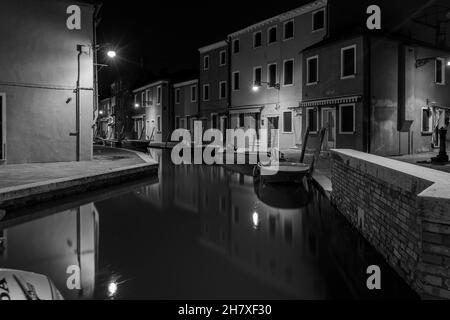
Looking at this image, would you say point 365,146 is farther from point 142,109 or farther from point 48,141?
point 142,109

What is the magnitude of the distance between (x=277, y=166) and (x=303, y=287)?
820 centimetres

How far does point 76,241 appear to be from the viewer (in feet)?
22.2

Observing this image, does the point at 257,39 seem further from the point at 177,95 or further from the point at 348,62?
the point at 177,95

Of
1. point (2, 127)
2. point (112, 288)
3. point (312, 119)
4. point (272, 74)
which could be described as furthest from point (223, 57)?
point (112, 288)

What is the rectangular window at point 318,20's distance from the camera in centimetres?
2244

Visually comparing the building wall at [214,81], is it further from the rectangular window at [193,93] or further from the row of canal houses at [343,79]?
the rectangular window at [193,93]

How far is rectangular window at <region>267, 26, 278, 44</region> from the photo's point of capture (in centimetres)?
2627

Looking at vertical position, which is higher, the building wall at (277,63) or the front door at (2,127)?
the building wall at (277,63)

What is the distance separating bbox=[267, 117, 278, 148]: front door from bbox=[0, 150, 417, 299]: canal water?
1471cm

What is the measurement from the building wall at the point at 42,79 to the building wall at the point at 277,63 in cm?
1260

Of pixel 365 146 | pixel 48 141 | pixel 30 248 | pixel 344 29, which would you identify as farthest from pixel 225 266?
pixel 344 29

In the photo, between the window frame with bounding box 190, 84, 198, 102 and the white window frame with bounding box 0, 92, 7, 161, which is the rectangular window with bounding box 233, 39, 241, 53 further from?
the white window frame with bounding box 0, 92, 7, 161

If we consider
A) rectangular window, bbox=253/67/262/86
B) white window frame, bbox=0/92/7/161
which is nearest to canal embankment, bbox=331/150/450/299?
white window frame, bbox=0/92/7/161

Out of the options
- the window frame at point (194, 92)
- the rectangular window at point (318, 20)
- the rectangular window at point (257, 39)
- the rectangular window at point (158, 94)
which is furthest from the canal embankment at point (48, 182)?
the rectangular window at point (158, 94)
